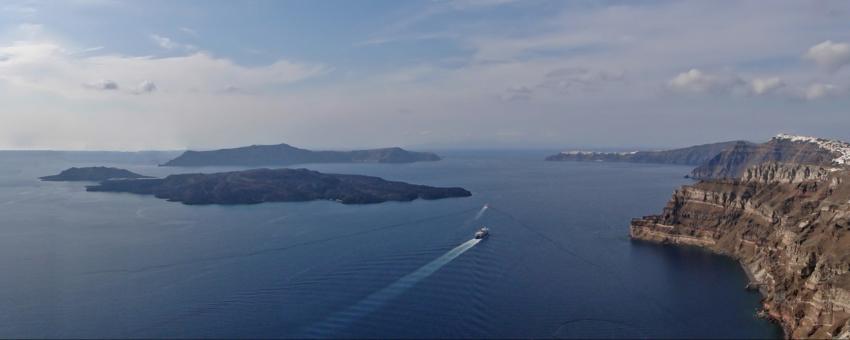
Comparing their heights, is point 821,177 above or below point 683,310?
above

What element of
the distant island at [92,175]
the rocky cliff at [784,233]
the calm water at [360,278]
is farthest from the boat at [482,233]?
the distant island at [92,175]

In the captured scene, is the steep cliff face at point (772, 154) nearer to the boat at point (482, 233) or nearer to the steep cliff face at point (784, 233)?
the steep cliff face at point (784, 233)

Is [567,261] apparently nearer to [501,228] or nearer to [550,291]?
[550,291]

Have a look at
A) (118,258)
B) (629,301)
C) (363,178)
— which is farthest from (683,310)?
(363,178)

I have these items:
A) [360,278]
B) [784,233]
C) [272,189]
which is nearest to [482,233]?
[360,278]

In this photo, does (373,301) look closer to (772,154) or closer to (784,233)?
(784,233)

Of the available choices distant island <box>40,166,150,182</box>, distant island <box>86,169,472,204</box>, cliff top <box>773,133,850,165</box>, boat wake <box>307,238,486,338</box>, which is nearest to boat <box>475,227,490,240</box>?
boat wake <box>307,238,486,338</box>
